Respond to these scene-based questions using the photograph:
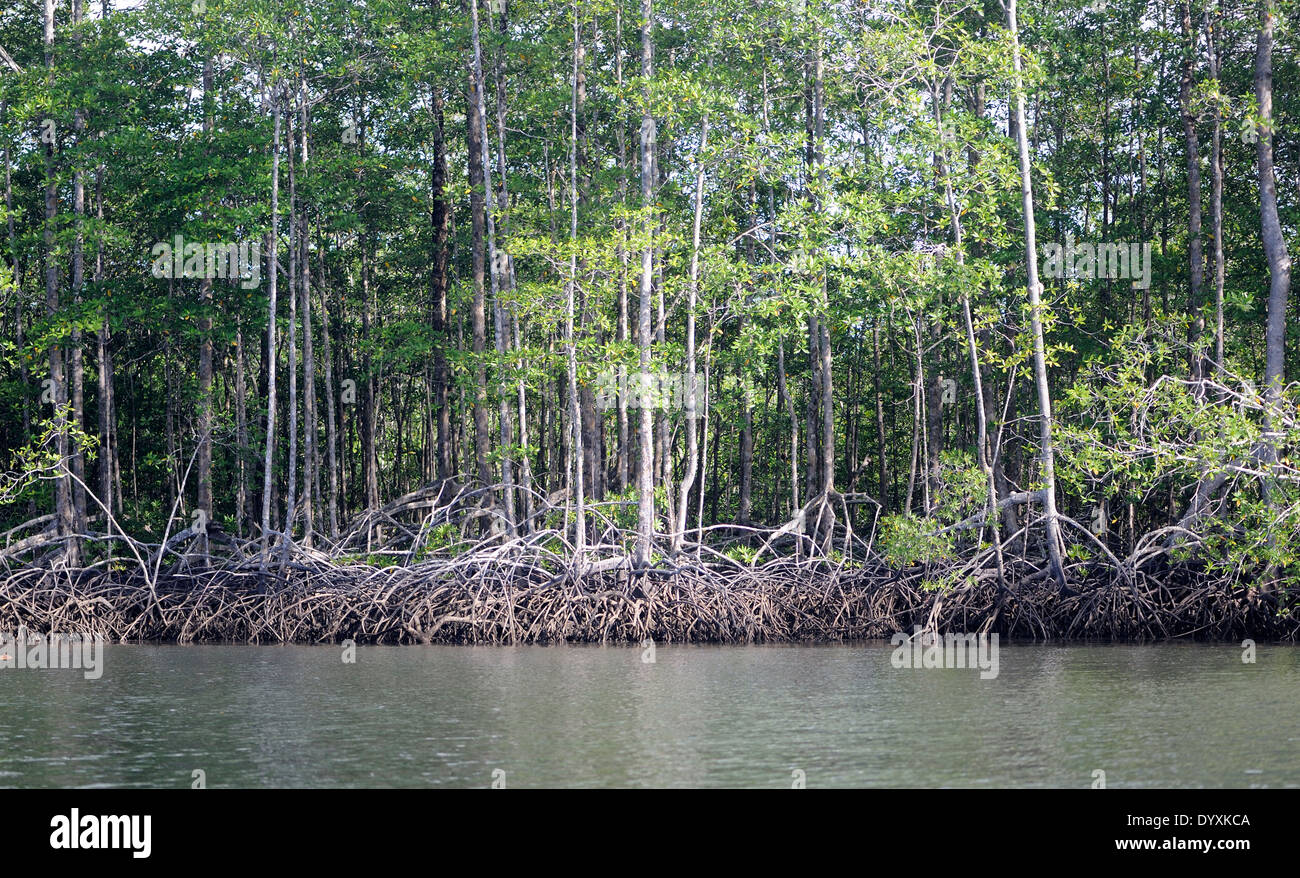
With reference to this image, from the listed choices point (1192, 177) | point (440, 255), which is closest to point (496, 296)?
point (440, 255)

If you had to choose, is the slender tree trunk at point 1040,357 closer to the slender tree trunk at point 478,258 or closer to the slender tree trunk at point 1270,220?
the slender tree trunk at point 1270,220

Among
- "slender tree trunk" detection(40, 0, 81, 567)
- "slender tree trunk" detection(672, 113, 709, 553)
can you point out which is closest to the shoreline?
"slender tree trunk" detection(40, 0, 81, 567)

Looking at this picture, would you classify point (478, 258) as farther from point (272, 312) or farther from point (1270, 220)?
point (1270, 220)

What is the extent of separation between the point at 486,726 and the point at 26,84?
1347 centimetres

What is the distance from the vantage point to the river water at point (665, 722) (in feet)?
26.0

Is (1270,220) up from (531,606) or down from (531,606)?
up

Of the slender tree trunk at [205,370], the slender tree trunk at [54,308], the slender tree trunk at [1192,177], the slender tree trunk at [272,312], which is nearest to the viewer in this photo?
the slender tree trunk at [272,312]

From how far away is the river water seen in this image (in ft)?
26.0

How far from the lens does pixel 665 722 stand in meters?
9.84

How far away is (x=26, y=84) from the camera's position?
741 inches

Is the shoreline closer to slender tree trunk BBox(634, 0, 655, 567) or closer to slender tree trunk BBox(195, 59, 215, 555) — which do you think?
slender tree trunk BBox(634, 0, 655, 567)

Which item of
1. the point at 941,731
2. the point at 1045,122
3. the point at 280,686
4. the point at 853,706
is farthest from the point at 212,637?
the point at 1045,122

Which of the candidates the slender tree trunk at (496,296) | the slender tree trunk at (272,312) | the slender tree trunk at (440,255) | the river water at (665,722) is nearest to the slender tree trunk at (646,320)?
the slender tree trunk at (496,296)
